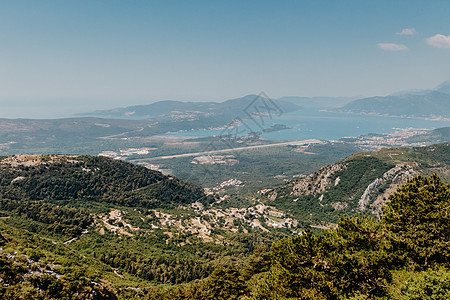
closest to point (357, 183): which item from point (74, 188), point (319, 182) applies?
point (319, 182)

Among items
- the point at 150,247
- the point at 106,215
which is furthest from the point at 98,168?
the point at 150,247

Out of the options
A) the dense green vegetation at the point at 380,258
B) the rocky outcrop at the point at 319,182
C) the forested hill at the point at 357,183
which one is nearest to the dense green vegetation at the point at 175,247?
the dense green vegetation at the point at 380,258

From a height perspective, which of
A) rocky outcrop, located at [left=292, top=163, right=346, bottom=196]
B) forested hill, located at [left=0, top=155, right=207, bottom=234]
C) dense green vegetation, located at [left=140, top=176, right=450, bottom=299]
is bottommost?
rocky outcrop, located at [left=292, top=163, right=346, bottom=196]

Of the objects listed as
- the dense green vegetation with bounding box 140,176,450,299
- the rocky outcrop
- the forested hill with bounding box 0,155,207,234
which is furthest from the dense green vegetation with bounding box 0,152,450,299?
the rocky outcrop

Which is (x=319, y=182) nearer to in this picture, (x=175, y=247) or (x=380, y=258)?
(x=175, y=247)

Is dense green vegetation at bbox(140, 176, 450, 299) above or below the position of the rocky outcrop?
above

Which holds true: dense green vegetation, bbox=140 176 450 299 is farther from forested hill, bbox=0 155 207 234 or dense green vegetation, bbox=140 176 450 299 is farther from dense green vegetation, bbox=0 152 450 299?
forested hill, bbox=0 155 207 234

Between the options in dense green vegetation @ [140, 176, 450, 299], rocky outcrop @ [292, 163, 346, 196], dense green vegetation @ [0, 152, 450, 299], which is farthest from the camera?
rocky outcrop @ [292, 163, 346, 196]

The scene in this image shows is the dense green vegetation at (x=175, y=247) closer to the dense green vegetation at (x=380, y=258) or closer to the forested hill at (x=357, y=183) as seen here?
the dense green vegetation at (x=380, y=258)
